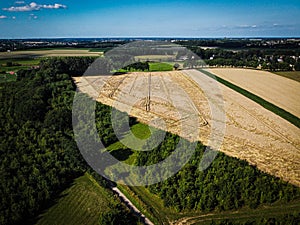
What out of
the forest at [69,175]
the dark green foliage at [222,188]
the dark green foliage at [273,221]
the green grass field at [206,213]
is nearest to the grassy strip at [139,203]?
the green grass field at [206,213]

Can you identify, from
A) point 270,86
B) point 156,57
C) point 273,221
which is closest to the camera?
point 273,221

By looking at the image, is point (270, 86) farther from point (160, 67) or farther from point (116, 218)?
point (116, 218)

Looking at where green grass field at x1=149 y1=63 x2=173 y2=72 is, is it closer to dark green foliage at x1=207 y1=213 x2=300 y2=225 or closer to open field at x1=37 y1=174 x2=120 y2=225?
open field at x1=37 y1=174 x2=120 y2=225

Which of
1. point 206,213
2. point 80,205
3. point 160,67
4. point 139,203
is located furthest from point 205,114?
point 160,67

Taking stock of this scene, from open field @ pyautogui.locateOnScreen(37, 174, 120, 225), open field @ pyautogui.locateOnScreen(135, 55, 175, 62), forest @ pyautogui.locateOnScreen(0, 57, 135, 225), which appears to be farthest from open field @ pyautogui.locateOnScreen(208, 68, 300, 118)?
open field @ pyautogui.locateOnScreen(37, 174, 120, 225)

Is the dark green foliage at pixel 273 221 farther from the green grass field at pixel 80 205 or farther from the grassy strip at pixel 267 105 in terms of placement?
the grassy strip at pixel 267 105

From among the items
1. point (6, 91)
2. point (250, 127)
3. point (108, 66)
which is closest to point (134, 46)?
point (108, 66)
